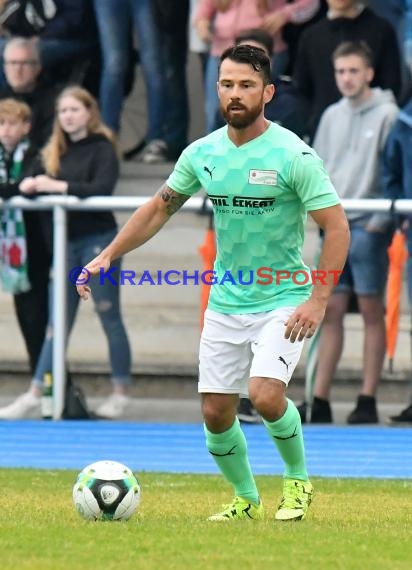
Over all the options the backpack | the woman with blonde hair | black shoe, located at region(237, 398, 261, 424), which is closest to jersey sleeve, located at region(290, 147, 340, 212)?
the woman with blonde hair

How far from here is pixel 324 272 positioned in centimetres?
741

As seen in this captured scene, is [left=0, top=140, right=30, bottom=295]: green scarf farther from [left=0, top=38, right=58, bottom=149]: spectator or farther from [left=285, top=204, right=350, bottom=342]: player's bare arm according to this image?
[left=285, top=204, right=350, bottom=342]: player's bare arm

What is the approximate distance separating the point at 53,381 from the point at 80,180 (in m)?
1.52

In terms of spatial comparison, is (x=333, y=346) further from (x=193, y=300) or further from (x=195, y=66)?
(x=195, y=66)

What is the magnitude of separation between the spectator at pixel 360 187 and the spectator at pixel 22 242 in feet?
7.26

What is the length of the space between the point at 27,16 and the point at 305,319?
8.27 metres

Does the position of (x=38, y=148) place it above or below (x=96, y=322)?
above

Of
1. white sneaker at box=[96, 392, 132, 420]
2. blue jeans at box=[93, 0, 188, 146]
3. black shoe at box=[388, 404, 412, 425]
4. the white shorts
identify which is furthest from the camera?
blue jeans at box=[93, 0, 188, 146]

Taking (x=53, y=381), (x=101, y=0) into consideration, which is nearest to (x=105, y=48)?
(x=101, y=0)

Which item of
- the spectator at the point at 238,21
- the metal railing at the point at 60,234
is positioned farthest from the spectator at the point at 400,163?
the spectator at the point at 238,21

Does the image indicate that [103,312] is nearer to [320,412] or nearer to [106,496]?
[320,412]

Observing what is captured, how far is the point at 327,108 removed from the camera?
42.1 ft

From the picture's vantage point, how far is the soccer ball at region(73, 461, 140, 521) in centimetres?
760

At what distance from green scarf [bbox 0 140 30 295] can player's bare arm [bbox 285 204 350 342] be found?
5.64 meters
